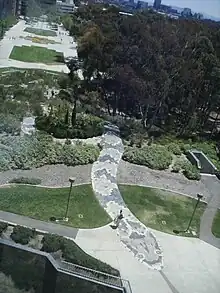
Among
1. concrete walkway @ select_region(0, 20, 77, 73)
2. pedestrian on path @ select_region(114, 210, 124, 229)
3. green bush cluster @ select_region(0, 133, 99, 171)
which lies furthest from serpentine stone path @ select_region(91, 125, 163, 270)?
concrete walkway @ select_region(0, 20, 77, 73)

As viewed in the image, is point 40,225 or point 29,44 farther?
point 29,44

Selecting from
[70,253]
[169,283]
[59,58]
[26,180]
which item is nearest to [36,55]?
[59,58]

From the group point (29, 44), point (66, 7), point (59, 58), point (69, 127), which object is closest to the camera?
point (69, 127)

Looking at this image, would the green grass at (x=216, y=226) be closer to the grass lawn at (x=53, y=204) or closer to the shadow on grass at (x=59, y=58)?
the grass lawn at (x=53, y=204)

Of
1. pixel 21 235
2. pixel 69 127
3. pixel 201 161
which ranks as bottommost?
pixel 201 161

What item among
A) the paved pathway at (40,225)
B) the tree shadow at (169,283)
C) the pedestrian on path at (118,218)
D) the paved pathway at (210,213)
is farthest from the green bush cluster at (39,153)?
the tree shadow at (169,283)

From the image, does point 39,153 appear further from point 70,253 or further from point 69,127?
point 70,253

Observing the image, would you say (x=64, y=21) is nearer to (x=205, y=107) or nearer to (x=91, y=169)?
(x=205, y=107)

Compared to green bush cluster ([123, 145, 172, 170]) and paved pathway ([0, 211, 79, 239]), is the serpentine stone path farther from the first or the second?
paved pathway ([0, 211, 79, 239])
